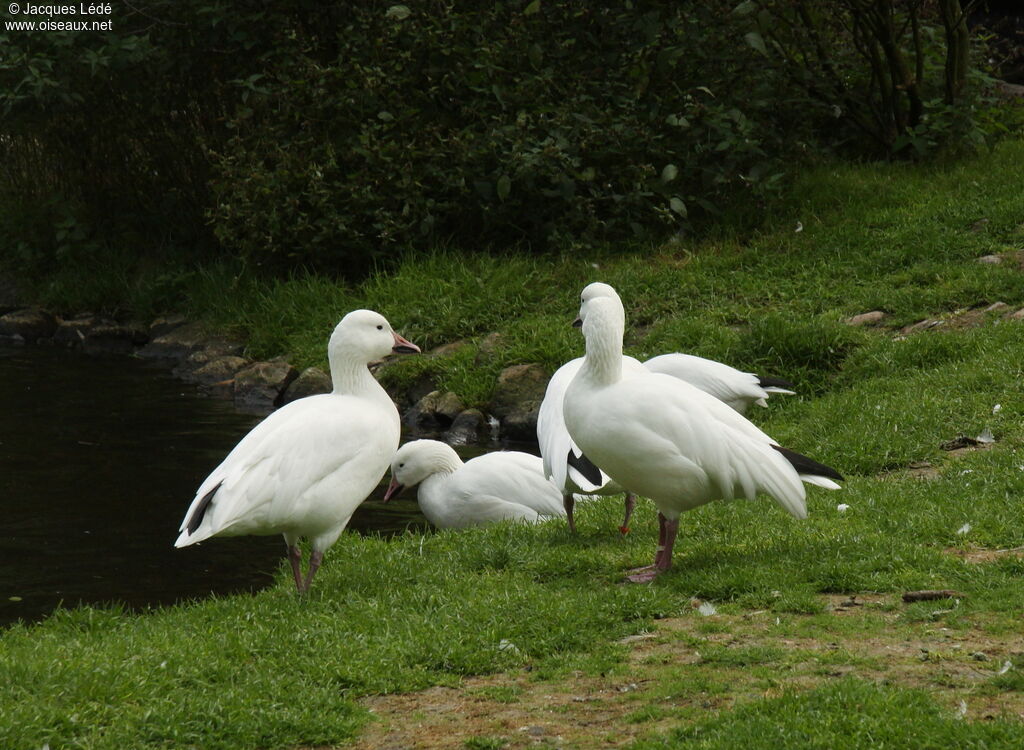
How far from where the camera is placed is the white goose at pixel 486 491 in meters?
7.93

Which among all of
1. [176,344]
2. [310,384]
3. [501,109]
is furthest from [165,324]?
[501,109]

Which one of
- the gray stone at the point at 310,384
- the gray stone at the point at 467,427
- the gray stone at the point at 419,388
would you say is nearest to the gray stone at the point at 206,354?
the gray stone at the point at 310,384

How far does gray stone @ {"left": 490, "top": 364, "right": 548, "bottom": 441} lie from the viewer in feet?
34.3

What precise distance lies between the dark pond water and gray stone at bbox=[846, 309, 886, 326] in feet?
12.4

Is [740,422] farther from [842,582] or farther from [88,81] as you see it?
[88,81]

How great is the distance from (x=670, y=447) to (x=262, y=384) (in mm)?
7306

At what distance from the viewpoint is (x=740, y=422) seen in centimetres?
575

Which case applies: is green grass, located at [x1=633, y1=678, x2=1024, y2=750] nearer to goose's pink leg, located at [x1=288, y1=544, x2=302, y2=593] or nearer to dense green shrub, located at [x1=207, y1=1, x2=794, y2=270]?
goose's pink leg, located at [x1=288, y1=544, x2=302, y2=593]

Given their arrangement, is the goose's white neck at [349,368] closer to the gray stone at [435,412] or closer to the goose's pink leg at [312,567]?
the goose's pink leg at [312,567]

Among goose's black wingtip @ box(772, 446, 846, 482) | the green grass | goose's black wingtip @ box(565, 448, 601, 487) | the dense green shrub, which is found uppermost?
the dense green shrub

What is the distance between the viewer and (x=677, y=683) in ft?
14.1

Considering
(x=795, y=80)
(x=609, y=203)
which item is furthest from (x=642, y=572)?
(x=795, y=80)

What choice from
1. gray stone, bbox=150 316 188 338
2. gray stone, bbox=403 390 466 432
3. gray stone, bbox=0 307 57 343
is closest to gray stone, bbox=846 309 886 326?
gray stone, bbox=403 390 466 432

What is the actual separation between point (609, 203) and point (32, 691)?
9322mm
